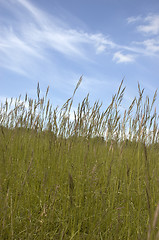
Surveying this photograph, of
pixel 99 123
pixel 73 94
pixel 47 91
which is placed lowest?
pixel 99 123

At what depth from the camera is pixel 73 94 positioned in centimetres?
182

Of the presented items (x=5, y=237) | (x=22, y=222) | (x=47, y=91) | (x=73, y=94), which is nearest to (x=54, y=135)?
(x=73, y=94)

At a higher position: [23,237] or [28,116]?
[28,116]

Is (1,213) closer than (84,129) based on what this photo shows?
Yes

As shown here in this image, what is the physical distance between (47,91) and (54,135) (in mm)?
528

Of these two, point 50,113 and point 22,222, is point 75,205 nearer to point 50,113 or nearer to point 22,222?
point 22,222

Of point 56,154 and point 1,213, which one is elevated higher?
point 56,154

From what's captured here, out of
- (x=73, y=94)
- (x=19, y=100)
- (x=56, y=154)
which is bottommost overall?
(x=56, y=154)

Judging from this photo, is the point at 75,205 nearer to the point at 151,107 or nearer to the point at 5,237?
the point at 5,237

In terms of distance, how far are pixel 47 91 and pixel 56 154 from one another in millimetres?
703

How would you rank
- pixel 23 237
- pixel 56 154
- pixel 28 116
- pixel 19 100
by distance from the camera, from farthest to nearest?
pixel 19 100 → pixel 28 116 → pixel 56 154 → pixel 23 237

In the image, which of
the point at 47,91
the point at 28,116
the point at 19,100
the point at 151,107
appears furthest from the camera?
the point at 19,100

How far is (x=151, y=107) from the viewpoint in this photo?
1899mm

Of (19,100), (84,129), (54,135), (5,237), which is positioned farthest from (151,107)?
(19,100)
